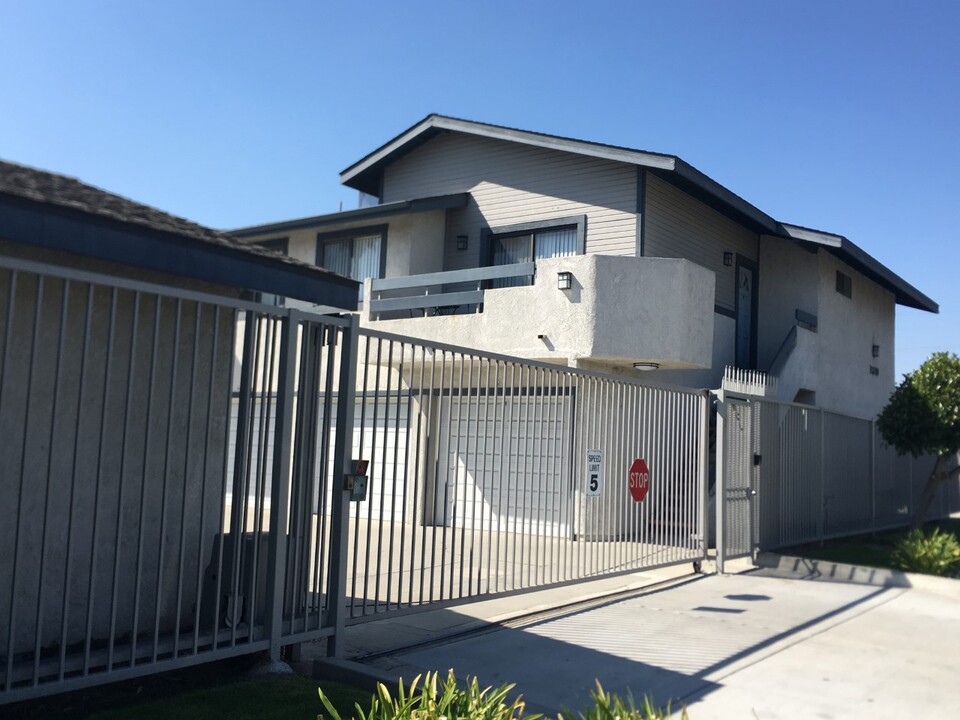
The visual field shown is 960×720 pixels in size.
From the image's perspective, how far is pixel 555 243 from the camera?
18.7m

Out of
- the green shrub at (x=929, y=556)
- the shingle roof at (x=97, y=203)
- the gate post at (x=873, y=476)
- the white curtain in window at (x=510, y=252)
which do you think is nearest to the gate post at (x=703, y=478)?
the green shrub at (x=929, y=556)

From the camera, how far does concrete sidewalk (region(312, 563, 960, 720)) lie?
633 centimetres

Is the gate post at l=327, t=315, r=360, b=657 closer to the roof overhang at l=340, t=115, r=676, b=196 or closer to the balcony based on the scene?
the balcony

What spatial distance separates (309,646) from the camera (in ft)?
24.5

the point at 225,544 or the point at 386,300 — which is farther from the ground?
the point at 386,300

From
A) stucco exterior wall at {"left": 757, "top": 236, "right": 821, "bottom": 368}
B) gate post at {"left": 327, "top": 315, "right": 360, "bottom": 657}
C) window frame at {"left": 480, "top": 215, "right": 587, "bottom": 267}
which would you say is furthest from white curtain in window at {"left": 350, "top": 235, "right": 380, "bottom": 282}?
gate post at {"left": 327, "top": 315, "right": 360, "bottom": 657}

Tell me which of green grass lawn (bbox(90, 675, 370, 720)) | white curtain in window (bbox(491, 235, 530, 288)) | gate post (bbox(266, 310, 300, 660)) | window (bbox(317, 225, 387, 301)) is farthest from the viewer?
window (bbox(317, 225, 387, 301))

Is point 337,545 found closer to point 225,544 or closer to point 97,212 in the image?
point 225,544

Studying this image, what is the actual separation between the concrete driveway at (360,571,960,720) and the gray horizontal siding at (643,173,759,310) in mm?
9169

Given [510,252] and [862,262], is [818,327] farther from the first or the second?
[510,252]

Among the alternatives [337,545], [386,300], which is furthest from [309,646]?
[386,300]

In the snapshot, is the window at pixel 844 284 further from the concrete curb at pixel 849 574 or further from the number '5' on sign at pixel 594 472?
the number '5' on sign at pixel 594 472

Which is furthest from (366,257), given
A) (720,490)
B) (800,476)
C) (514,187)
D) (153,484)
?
(153,484)

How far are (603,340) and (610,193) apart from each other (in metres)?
4.14
